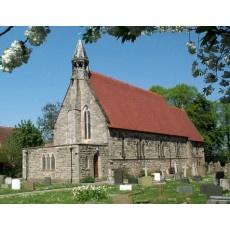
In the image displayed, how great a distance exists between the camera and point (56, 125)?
18.7m

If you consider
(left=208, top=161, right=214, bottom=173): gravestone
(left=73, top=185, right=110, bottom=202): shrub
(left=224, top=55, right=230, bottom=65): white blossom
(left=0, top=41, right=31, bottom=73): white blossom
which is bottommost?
(left=73, top=185, right=110, bottom=202): shrub

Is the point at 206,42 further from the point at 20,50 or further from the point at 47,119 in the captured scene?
the point at 47,119

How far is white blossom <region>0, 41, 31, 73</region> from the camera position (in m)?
2.64

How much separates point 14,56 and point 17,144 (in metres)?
11.4

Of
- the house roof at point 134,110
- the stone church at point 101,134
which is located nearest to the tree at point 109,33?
the stone church at point 101,134

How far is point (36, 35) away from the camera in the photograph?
2.75 meters

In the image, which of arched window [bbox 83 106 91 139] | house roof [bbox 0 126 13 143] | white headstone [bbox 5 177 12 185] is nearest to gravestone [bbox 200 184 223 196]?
house roof [bbox 0 126 13 143]

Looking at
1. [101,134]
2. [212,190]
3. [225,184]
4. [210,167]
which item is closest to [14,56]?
[212,190]

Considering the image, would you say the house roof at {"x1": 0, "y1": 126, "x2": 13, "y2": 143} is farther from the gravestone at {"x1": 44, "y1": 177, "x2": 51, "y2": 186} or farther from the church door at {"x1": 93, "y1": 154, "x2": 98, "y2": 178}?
the church door at {"x1": 93, "y1": 154, "x2": 98, "y2": 178}

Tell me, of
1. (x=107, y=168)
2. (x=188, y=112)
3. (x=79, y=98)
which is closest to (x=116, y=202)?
(x=107, y=168)

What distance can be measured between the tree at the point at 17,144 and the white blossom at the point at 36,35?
25.2 feet

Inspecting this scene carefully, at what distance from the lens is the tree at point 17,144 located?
11494 mm

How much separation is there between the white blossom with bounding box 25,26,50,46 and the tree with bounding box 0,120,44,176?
7666 millimetres
